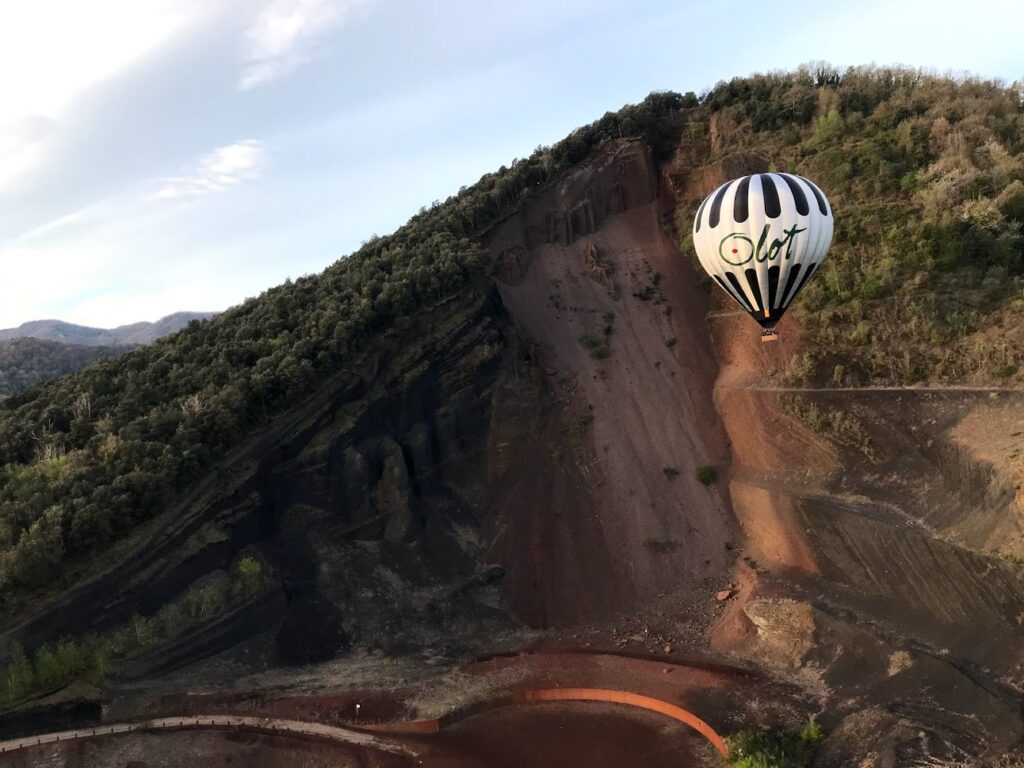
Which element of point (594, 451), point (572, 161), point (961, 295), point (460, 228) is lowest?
point (594, 451)

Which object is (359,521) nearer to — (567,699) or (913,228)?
(567,699)

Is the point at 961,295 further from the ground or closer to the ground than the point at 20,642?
further from the ground

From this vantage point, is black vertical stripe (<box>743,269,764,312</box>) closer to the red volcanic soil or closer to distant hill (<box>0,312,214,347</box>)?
the red volcanic soil

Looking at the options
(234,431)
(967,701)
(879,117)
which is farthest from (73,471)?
(879,117)

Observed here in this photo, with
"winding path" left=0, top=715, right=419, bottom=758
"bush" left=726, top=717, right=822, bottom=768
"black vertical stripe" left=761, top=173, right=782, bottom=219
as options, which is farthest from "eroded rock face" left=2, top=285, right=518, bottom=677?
"black vertical stripe" left=761, top=173, right=782, bottom=219

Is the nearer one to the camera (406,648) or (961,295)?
(406,648)

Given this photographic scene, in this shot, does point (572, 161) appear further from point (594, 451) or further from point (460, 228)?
point (594, 451)
